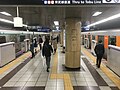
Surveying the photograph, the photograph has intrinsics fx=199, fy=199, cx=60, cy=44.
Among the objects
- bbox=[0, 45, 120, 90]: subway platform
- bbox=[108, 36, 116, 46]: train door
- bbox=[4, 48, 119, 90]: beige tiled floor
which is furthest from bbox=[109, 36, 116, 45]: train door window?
bbox=[4, 48, 119, 90]: beige tiled floor

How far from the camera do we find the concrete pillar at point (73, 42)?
9992mm

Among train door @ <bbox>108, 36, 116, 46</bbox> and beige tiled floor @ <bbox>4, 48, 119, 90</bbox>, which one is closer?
beige tiled floor @ <bbox>4, 48, 119, 90</bbox>

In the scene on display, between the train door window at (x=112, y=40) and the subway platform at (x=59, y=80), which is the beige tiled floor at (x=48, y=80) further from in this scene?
the train door window at (x=112, y=40)

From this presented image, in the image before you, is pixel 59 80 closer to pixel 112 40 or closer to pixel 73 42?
pixel 73 42

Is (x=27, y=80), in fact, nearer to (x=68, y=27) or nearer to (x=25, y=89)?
(x=25, y=89)

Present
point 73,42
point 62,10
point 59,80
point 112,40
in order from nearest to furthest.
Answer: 1. point 62,10
2. point 59,80
3. point 73,42
4. point 112,40


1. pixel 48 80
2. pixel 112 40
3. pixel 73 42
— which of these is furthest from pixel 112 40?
pixel 48 80

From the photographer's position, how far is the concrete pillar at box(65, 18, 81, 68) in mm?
9992

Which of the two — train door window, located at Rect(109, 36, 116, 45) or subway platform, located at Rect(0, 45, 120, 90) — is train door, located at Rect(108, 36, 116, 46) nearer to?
train door window, located at Rect(109, 36, 116, 45)

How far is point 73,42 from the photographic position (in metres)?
10.0

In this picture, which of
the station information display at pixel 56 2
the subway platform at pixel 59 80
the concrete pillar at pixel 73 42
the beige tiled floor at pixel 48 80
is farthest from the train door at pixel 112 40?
the station information display at pixel 56 2

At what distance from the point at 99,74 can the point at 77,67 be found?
1601mm

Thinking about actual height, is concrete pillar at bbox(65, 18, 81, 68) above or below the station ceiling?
below

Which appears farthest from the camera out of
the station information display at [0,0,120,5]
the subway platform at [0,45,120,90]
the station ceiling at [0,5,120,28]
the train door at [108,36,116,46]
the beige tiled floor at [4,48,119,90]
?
the train door at [108,36,116,46]
